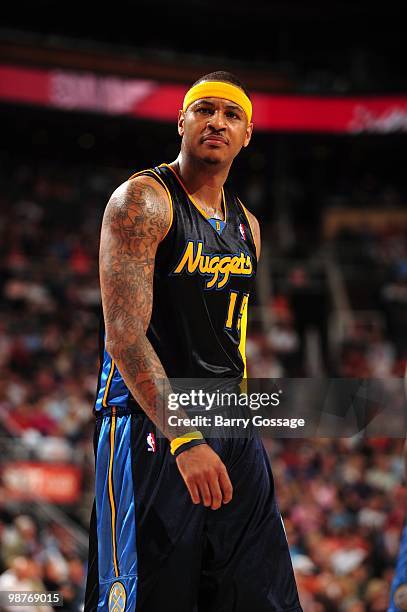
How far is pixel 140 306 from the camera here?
3008mm

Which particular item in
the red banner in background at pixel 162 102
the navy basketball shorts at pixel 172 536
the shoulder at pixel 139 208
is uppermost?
the red banner in background at pixel 162 102

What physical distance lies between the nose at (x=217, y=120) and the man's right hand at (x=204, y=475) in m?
1.14

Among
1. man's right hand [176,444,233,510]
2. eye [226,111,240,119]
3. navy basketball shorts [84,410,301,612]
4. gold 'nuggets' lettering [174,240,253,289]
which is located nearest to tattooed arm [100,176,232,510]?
man's right hand [176,444,233,510]

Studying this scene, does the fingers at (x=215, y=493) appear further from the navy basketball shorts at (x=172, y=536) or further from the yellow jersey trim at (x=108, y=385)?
the yellow jersey trim at (x=108, y=385)

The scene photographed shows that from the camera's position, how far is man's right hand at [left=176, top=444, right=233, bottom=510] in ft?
9.12

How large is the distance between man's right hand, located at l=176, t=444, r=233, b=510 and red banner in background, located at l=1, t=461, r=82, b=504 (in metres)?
6.55

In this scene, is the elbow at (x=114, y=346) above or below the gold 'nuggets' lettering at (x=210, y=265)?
below

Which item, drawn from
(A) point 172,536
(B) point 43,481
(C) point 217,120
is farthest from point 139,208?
(B) point 43,481

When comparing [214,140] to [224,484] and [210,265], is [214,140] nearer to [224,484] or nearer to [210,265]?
[210,265]

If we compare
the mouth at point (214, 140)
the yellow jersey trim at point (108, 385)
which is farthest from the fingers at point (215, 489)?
the mouth at point (214, 140)

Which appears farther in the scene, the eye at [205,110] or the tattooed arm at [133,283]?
the eye at [205,110]

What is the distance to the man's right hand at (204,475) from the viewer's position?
2.78 metres

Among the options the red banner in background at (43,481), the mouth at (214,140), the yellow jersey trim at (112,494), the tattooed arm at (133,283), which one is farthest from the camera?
the red banner in background at (43,481)

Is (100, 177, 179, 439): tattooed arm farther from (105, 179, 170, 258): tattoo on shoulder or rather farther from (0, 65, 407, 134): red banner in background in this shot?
(0, 65, 407, 134): red banner in background
